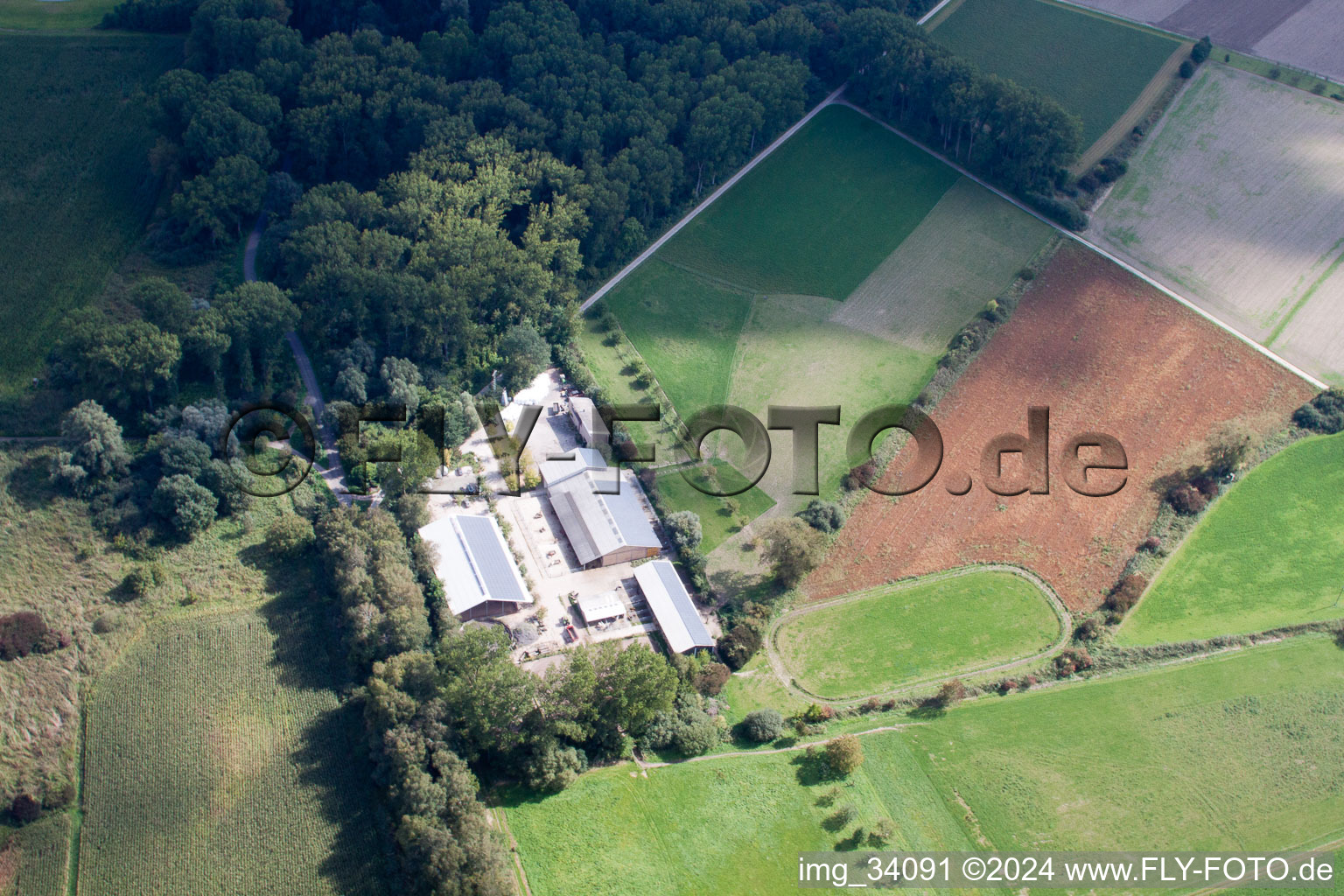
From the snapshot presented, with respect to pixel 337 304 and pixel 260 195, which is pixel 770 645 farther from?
pixel 260 195

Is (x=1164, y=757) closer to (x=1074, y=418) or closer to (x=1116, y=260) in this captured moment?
(x=1074, y=418)

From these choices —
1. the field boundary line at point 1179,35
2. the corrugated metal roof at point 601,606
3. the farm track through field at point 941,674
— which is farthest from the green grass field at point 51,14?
the field boundary line at point 1179,35

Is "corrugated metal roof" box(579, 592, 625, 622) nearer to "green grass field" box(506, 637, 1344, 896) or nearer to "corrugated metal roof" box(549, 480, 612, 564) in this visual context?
"corrugated metal roof" box(549, 480, 612, 564)

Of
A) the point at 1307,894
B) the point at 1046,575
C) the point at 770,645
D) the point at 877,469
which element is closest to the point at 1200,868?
the point at 1307,894

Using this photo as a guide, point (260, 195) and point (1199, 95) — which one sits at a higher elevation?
point (1199, 95)

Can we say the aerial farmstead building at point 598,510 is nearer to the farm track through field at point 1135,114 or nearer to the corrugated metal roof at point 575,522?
the corrugated metal roof at point 575,522

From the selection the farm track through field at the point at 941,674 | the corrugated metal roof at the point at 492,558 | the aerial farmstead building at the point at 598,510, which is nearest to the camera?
the farm track through field at the point at 941,674

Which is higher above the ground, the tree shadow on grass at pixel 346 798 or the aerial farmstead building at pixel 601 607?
the aerial farmstead building at pixel 601 607
